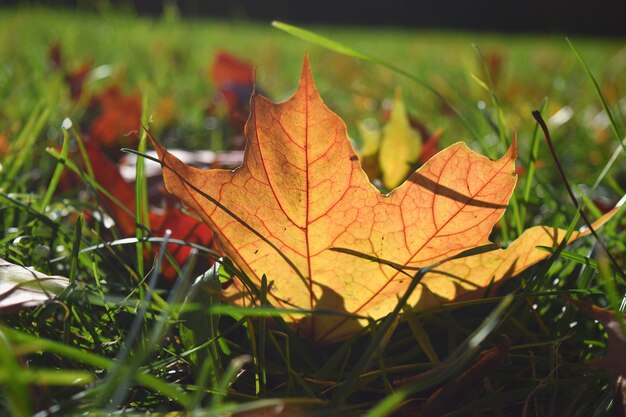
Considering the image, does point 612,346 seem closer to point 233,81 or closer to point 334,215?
point 334,215

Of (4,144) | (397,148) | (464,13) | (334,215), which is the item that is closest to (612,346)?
(334,215)

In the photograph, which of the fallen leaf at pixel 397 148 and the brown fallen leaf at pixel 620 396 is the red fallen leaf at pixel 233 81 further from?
the brown fallen leaf at pixel 620 396

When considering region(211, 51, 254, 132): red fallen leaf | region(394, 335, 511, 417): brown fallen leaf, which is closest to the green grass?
region(394, 335, 511, 417): brown fallen leaf

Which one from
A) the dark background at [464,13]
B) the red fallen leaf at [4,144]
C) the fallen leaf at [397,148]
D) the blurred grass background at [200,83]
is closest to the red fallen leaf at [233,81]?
the blurred grass background at [200,83]

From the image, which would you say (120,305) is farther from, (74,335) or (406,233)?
(406,233)

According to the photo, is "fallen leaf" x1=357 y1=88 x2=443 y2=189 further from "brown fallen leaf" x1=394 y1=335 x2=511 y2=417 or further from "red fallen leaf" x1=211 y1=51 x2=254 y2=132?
"red fallen leaf" x1=211 y1=51 x2=254 y2=132

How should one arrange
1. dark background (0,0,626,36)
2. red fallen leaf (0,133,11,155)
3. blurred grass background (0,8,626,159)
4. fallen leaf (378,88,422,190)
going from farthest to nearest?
dark background (0,0,626,36) < blurred grass background (0,8,626,159) < red fallen leaf (0,133,11,155) < fallen leaf (378,88,422,190)
